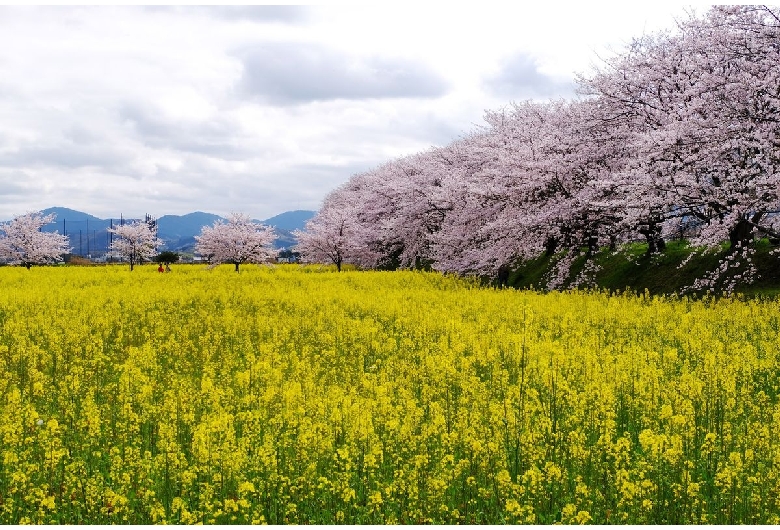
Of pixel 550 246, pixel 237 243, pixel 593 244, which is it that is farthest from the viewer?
pixel 237 243

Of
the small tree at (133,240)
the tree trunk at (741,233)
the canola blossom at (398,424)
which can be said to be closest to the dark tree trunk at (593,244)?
the tree trunk at (741,233)

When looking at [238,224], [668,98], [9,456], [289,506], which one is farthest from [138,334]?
[238,224]

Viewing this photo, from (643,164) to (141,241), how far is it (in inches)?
2366

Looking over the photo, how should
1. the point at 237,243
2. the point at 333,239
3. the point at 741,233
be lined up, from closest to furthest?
the point at 741,233 < the point at 237,243 < the point at 333,239

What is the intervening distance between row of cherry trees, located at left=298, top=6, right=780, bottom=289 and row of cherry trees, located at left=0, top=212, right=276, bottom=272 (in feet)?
52.7

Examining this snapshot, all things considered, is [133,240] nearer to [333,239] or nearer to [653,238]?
[333,239]

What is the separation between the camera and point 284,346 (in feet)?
48.9

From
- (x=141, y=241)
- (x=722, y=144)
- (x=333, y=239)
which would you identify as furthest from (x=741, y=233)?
(x=141, y=241)

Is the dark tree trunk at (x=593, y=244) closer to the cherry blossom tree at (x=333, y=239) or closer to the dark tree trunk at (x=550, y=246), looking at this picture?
the dark tree trunk at (x=550, y=246)

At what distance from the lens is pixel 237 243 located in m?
53.6

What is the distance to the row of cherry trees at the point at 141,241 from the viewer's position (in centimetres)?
5369

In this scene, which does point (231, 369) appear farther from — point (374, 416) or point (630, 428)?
point (630, 428)

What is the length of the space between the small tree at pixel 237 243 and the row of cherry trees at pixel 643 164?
15559mm

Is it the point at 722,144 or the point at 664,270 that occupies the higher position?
the point at 722,144
